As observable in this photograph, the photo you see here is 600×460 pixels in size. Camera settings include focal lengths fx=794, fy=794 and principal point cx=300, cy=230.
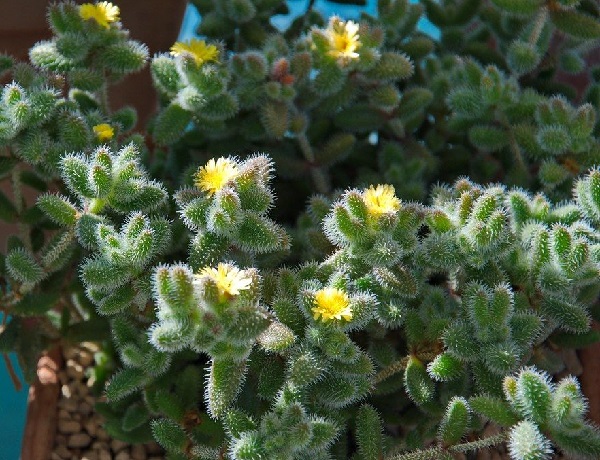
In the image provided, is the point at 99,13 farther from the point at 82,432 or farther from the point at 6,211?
the point at 82,432

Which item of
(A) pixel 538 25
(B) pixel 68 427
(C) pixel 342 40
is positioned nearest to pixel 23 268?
(B) pixel 68 427

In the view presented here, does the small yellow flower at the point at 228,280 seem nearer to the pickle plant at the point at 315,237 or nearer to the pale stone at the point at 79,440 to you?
the pickle plant at the point at 315,237

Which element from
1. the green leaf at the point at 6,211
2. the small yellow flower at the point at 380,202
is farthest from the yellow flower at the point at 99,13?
the small yellow flower at the point at 380,202

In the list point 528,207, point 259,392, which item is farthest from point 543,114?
point 259,392

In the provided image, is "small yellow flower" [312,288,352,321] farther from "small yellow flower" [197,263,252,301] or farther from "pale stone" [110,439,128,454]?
"pale stone" [110,439,128,454]

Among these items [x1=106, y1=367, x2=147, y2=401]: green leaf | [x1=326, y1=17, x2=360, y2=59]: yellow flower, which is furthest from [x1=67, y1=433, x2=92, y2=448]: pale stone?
[x1=326, y1=17, x2=360, y2=59]: yellow flower

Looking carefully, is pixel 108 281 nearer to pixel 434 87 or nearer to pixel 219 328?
pixel 219 328
